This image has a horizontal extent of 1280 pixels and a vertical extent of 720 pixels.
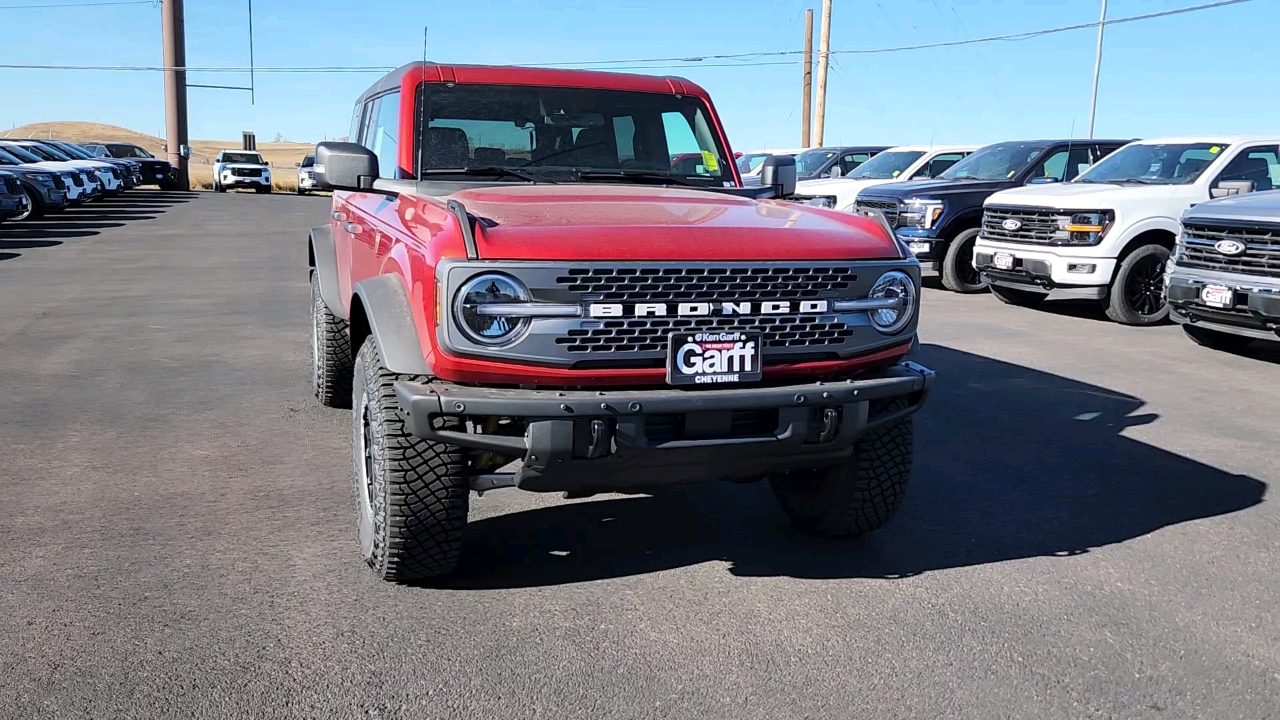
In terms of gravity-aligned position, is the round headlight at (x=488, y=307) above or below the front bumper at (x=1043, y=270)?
above

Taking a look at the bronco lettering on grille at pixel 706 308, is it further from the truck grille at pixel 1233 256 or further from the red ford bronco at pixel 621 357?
the truck grille at pixel 1233 256

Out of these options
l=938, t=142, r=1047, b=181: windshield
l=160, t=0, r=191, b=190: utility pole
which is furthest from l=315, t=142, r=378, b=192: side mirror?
l=160, t=0, r=191, b=190: utility pole

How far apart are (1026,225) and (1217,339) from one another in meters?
2.71

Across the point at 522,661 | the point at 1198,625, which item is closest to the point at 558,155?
the point at 522,661

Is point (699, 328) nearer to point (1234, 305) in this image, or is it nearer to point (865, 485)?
point (865, 485)

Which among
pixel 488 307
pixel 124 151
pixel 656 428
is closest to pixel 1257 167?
pixel 656 428

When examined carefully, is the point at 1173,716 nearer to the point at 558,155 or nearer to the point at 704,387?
the point at 704,387

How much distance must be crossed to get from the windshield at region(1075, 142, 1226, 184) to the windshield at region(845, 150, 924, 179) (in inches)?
216

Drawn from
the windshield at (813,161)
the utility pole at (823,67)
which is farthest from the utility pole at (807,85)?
the windshield at (813,161)

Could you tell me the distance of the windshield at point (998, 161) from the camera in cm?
1494

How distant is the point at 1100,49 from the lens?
29.2 meters

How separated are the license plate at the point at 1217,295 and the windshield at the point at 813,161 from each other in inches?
511

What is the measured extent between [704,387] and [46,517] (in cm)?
289

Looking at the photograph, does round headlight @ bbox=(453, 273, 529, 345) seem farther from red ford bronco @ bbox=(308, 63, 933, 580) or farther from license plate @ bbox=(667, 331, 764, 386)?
license plate @ bbox=(667, 331, 764, 386)
